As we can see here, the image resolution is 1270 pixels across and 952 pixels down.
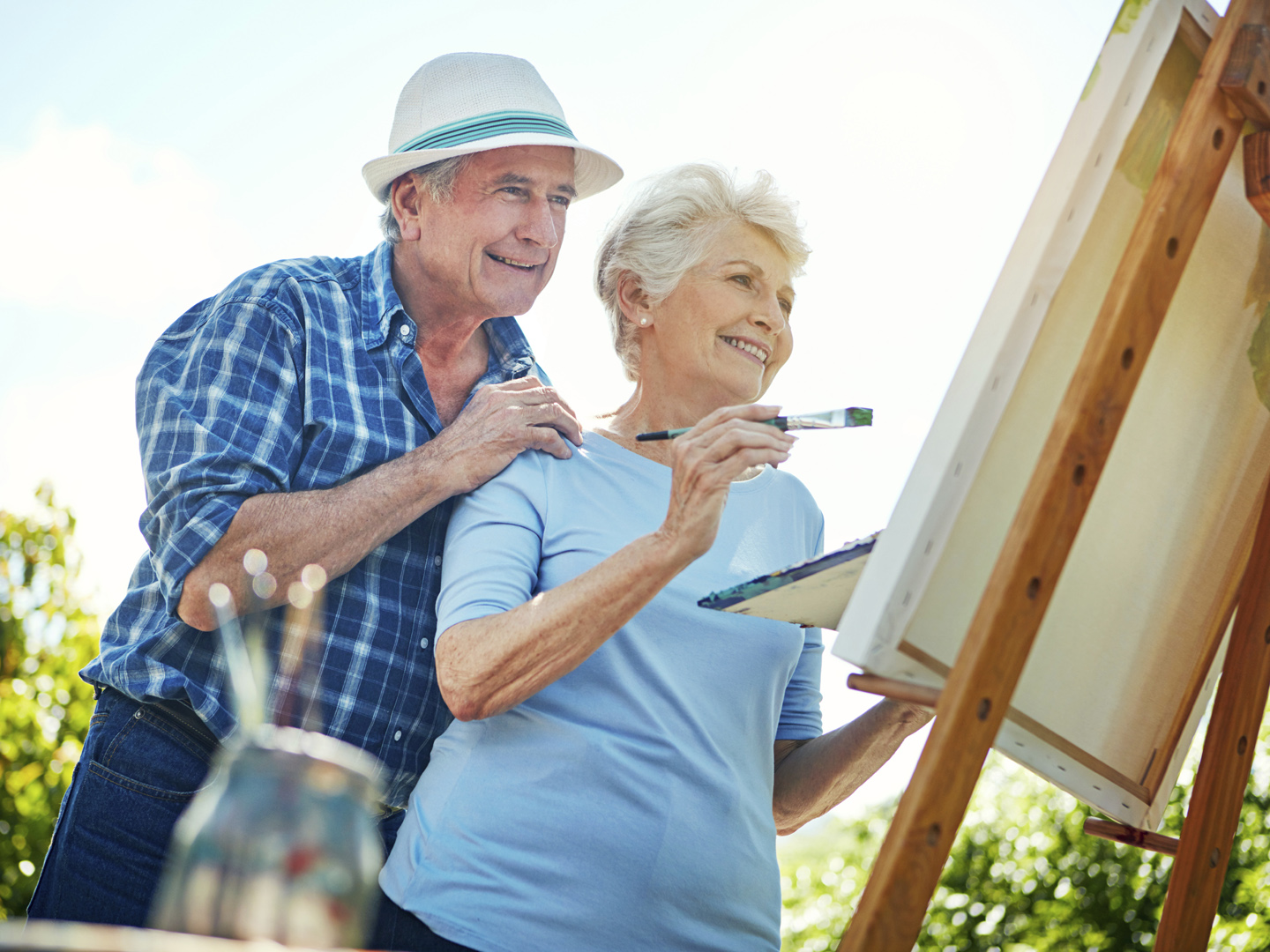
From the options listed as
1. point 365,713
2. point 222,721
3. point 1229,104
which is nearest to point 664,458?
point 365,713

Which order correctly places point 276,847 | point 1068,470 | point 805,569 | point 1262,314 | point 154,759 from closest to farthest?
1. point 276,847
2. point 1068,470
3. point 805,569
4. point 1262,314
5. point 154,759

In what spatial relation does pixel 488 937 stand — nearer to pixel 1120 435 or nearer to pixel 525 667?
pixel 525 667

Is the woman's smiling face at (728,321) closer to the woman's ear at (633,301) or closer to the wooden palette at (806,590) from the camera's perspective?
the woman's ear at (633,301)

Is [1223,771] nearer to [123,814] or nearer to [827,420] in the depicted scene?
[827,420]

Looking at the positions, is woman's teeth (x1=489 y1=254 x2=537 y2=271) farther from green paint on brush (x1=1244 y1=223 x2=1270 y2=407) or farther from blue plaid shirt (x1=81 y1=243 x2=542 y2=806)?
green paint on brush (x1=1244 y1=223 x2=1270 y2=407)

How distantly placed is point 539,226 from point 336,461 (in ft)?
2.03

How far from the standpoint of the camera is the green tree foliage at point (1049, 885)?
3.42 m

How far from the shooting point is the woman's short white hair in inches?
82.5

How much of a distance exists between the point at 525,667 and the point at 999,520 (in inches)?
25.7

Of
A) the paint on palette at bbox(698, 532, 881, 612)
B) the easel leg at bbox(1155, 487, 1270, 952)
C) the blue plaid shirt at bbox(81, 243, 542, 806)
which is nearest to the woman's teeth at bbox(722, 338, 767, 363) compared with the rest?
the blue plaid shirt at bbox(81, 243, 542, 806)

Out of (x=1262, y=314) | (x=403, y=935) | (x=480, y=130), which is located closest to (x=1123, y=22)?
(x=1262, y=314)

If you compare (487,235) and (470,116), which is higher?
(470,116)

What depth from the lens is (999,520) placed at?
4.02ft

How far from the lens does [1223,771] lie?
4.60 ft
